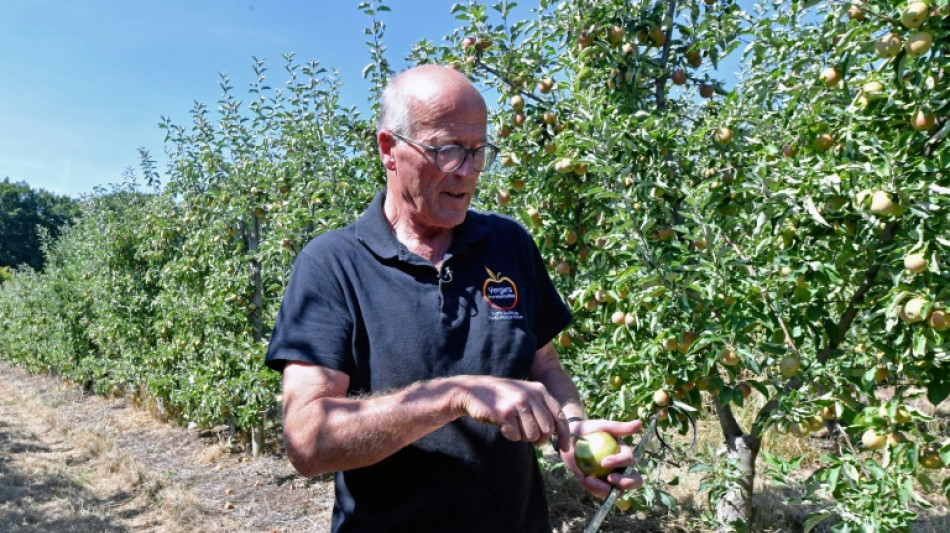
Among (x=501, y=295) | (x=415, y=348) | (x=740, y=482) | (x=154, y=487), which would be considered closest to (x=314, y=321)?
(x=415, y=348)

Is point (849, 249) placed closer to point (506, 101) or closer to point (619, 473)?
point (619, 473)

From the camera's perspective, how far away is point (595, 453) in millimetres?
1340

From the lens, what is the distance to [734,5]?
323 cm

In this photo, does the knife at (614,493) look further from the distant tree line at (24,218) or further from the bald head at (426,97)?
the distant tree line at (24,218)

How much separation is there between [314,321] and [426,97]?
57 centimetres

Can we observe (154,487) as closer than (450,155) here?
No

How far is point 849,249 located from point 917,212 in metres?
0.32

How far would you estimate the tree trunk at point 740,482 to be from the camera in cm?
289

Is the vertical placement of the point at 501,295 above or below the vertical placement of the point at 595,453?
above

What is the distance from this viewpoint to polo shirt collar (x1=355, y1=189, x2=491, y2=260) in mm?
1481

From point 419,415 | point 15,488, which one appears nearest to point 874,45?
point 419,415

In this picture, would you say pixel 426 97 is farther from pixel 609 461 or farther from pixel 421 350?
pixel 609 461

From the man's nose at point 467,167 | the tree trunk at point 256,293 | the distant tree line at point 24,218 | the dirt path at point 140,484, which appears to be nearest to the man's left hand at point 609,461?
the man's nose at point 467,167

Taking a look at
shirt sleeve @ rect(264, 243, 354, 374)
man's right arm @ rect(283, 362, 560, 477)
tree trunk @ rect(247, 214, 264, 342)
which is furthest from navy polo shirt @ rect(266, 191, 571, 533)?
tree trunk @ rect(247, 214, 264, 342)
